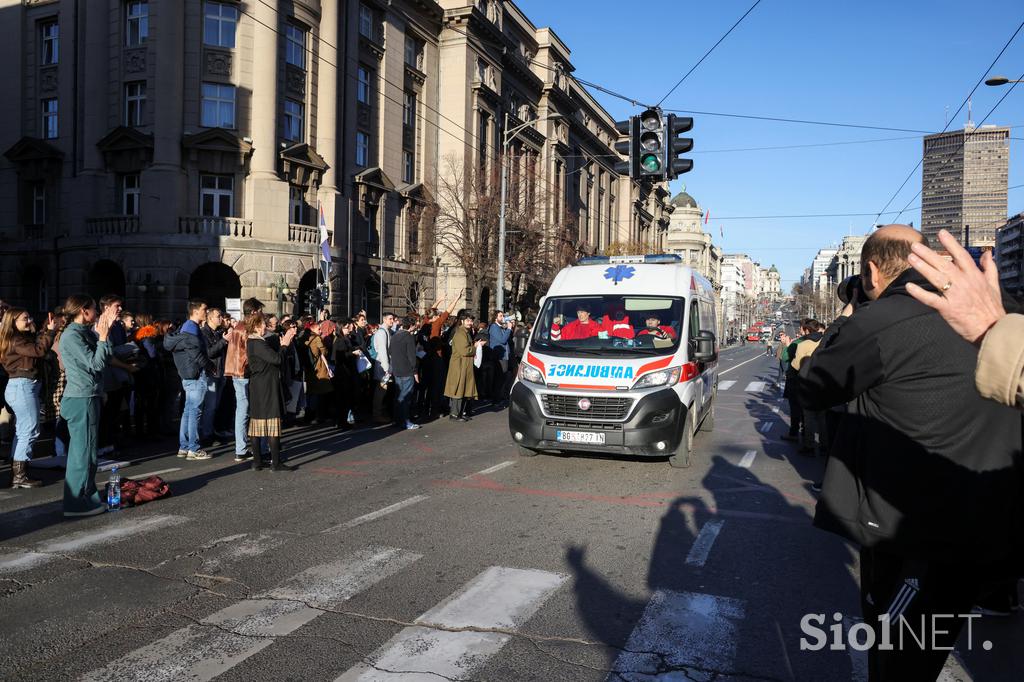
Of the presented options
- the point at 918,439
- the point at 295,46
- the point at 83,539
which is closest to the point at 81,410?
the point at 83,539

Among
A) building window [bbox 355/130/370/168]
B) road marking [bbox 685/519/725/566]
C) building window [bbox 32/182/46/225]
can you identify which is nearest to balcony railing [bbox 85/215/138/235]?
building window [bbox 32/182/46/225]

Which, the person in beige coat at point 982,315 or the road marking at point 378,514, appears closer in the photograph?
the person in beige coat at point 982,315

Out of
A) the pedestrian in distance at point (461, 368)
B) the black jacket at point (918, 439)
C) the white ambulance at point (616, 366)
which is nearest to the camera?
the black jacket at point (918, 439)

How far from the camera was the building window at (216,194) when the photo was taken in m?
29.1

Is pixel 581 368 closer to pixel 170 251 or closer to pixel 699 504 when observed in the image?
pixel 699 504

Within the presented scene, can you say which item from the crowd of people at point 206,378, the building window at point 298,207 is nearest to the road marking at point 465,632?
the crowd of people at point 206,378

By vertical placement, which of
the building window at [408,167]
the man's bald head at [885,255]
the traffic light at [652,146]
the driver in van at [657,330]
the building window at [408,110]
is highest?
the building window at [408,110]

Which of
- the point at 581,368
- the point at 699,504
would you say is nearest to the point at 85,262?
the point at 581,368

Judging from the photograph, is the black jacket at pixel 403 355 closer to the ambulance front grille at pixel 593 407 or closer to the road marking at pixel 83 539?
the ambulance front grille at pixel 593 407

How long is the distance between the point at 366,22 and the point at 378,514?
32199mm

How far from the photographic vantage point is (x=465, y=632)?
4410mm

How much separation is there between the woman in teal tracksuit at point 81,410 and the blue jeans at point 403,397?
263 inches

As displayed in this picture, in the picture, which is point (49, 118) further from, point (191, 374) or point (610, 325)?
point (610, 325)

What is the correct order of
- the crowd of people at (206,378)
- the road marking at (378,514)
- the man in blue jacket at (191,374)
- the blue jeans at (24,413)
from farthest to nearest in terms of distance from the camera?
the man in blue jacket at (191,374), the blue jeans at (24,413), the crowd of people at (206,378), the road marking at (378,514)
